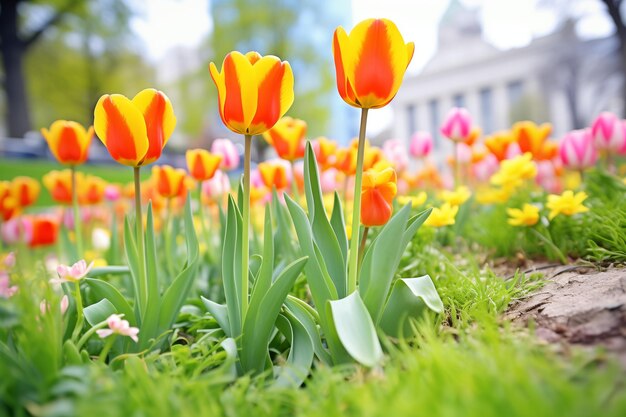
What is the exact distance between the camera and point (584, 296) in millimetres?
1063

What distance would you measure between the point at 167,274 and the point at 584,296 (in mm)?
1353

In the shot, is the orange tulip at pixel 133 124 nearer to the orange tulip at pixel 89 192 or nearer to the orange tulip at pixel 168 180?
the orange tulip at pixel 168 180

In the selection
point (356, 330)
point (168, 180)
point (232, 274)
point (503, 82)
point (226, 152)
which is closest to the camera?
point (356, 330)

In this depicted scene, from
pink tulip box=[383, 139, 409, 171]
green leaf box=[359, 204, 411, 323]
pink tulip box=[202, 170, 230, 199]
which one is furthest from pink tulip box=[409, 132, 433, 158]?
green leaf box=[359, 204, 411, 323]

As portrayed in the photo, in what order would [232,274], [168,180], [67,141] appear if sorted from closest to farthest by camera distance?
[232,274]
[67,141]
[168,180]

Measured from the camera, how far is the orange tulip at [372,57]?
37.5 inches

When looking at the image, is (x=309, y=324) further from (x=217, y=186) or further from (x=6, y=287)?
(x=217, y=186)

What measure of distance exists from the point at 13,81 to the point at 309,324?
1230 cm

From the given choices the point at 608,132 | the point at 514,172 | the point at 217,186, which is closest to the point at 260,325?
the point at 217,186

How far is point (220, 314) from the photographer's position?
1.17 metres

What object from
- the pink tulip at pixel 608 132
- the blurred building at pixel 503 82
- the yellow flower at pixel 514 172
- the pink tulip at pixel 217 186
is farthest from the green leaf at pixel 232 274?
the blurred building at pixel 503 82

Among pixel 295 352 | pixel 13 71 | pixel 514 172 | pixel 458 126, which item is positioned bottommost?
pixel 295 352

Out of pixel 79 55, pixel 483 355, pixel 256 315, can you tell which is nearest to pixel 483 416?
pixel 483 355

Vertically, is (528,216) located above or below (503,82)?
below
